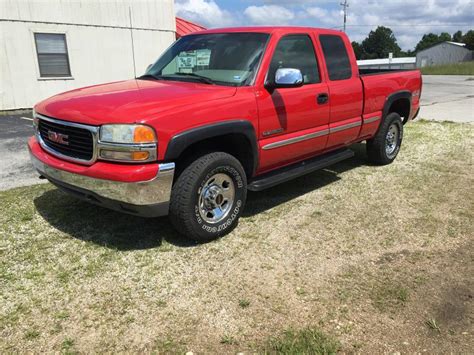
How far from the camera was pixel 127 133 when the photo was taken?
3.25 meters

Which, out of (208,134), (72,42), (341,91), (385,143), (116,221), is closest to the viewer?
(208,134)

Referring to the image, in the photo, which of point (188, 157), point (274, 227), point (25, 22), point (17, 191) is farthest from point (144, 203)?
point (25, 22)

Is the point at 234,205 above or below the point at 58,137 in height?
below

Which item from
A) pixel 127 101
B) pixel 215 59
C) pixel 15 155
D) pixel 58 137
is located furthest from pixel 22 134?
pixel 127 101

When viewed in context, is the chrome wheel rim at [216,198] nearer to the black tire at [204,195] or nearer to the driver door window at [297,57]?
the black tire at [204,195]

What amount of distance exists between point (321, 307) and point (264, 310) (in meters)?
0.41

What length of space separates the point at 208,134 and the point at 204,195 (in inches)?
22.6

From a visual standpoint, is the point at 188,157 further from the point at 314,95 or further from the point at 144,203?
the point at 314,95

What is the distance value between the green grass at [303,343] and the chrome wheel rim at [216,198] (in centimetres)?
145

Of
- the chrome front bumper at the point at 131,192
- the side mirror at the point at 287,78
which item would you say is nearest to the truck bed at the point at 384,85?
the side mirror at the point at 287,78

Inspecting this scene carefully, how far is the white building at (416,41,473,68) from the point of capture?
7638cm

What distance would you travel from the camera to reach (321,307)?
3.00m

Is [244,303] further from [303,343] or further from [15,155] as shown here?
[15,155]

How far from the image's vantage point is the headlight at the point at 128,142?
10.6ft
